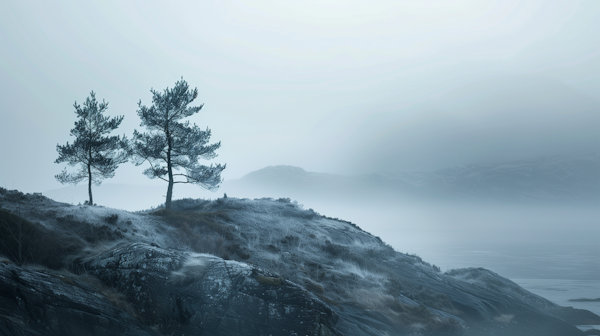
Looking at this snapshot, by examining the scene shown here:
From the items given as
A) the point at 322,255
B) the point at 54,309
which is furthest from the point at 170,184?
the point at 54,309

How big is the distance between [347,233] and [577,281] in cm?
4200

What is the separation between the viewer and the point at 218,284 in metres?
12.9

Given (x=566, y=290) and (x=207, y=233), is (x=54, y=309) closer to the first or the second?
(x=207, y=233)

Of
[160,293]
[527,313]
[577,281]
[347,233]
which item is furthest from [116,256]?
[577,281]

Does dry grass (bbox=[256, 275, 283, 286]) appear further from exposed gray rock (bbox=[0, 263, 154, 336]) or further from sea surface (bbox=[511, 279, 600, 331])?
sea surface (bbox=[511, 279, 600, 331])

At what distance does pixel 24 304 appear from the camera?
9602 millimetres

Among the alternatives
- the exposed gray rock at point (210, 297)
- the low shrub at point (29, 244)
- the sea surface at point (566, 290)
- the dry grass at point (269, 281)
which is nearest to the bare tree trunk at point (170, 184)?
the low shrub at point (29, 244)

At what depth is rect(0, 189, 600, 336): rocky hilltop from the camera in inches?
432

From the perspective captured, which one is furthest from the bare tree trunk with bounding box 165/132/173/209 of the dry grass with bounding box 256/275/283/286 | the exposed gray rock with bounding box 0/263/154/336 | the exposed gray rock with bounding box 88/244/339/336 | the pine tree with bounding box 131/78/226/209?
the dry grass with bounding box 256/275/283/286

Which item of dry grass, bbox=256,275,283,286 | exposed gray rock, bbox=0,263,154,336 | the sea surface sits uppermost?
the sea surface

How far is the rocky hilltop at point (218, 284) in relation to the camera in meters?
11.0

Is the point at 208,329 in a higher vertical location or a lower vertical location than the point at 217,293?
lower

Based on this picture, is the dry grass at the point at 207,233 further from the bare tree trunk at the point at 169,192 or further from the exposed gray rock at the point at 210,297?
the exposed gray rock at the point at 210,297

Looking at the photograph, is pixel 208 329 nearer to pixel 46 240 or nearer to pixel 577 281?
pixel 46 240
